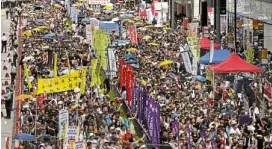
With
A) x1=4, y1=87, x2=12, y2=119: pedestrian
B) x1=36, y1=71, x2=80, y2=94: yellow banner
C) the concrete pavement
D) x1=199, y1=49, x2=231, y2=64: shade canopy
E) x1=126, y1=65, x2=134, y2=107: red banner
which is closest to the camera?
x1=36, y1=71, x2=80, y2=94: yellow banner

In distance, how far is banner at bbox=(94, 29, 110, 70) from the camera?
131 ft

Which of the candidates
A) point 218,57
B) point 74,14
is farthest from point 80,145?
point 74,14

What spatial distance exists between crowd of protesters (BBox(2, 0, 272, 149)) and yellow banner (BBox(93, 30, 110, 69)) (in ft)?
3.99

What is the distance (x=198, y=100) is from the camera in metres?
32.4

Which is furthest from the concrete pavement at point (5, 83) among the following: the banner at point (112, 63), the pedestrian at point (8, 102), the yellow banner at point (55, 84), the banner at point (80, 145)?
the banner at point (112, 63)

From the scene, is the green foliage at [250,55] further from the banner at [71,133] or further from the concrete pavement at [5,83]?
the banner at [71,133]

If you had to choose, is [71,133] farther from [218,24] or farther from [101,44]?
[218,24]

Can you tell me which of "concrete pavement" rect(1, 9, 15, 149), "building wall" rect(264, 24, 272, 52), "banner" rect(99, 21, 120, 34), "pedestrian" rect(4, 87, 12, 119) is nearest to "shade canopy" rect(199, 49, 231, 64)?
"building wall" rect(264, 24, 272, 52)

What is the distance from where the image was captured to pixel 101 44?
1694 inches

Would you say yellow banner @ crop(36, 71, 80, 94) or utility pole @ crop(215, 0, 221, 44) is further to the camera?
utility pole @ crop(215, 0, 221, 44)

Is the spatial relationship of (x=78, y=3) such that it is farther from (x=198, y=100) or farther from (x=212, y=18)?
(x=198, y=100)

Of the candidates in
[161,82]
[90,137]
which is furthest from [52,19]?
[90,137]

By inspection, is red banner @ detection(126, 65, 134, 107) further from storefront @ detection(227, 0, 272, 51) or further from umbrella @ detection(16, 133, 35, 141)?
storefront @ detection(227, 0, 272, 51)

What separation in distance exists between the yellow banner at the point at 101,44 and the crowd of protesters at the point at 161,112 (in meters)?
1.22
